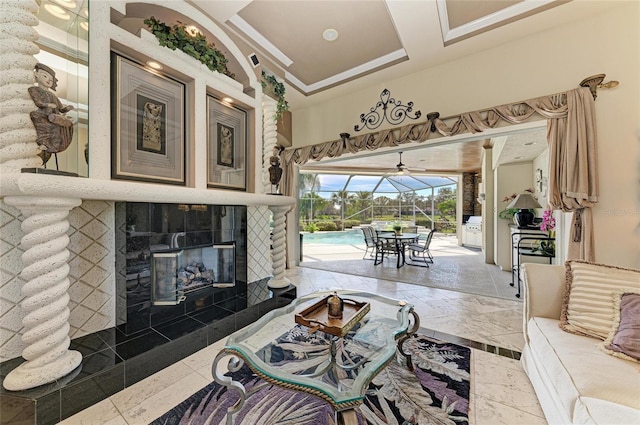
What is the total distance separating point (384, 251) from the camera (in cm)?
614

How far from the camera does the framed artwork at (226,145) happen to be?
113 inches

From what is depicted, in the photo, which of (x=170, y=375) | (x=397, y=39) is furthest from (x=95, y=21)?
(x=397, y=39)

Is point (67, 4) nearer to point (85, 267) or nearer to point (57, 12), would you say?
point (57, 12)

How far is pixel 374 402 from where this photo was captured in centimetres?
159

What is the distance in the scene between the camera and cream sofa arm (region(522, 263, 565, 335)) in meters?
1.78

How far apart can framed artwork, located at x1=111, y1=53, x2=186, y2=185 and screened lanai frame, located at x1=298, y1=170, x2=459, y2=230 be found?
25.3 feet

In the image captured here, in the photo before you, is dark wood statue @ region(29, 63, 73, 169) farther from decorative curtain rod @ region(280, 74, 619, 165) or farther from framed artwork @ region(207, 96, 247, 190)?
decorative curtain rod @ region(280, 74, 619, 165)

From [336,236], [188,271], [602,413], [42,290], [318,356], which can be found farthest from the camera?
[336,236]

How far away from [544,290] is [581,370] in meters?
0.75

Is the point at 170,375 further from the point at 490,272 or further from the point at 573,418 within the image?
the point at 490,272

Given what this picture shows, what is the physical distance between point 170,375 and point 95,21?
2827mm

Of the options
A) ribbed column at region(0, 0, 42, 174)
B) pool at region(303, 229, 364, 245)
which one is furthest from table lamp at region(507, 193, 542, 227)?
pool at region(303, 229, 364, 245)

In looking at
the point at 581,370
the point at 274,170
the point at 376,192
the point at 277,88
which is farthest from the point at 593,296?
the point at 376,192

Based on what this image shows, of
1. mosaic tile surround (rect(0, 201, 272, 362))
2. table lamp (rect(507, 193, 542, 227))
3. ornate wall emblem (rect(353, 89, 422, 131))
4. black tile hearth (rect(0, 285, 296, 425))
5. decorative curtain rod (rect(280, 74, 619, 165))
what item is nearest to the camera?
black tile hearth (rect(0, 285, 296, 425))
